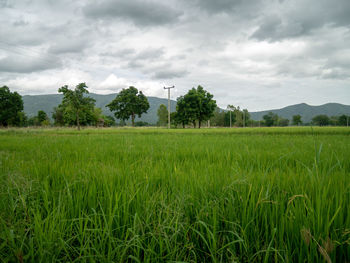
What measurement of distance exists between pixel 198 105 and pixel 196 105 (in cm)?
70

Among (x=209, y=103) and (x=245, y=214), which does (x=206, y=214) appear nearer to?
(x=245, y=214)

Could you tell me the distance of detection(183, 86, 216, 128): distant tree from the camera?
144 feet

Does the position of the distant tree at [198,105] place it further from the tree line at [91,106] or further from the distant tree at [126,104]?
the distant tree at [126,104]

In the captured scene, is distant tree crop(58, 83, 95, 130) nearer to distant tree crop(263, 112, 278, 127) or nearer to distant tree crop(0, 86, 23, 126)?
distant tree crop(0, 86, 23, 126)

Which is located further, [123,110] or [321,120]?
[123,110]

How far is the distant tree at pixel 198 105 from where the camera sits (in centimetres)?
4391

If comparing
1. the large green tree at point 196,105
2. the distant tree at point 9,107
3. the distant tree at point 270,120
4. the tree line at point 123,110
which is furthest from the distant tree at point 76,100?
the distant tree at point 270,120

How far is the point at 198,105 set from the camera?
44.6m

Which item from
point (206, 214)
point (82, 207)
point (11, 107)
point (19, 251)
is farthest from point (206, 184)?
point (11, 107)

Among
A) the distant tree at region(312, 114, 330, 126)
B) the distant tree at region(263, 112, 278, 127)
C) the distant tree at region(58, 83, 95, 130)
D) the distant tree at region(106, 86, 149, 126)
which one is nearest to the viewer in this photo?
the distant tree at region(312, 114, 330, 126)

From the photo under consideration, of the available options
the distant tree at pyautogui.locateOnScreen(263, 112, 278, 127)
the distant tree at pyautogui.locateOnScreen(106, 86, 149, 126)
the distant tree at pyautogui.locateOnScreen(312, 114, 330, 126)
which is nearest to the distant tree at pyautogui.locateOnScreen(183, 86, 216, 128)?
the distant tree at pyautogui.locateOnScreen(312, 114, 330, 126)

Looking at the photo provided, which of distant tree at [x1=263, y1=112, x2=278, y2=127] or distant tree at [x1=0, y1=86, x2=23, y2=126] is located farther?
distant tree at [x1=263, y1=112, x2=278, y2=127]

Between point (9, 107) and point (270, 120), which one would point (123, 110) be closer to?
point (9, 107)

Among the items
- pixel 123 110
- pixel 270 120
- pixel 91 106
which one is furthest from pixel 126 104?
pixel 270 120
